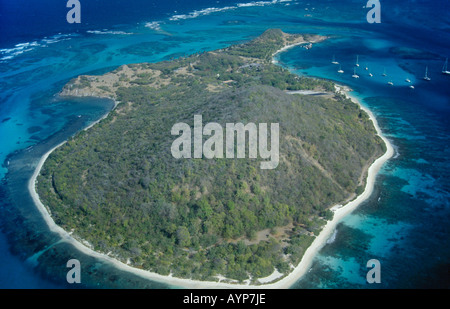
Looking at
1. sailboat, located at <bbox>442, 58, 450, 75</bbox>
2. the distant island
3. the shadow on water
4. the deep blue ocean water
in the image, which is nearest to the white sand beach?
the distant island

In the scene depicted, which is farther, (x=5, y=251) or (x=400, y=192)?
(x=400, y=192)

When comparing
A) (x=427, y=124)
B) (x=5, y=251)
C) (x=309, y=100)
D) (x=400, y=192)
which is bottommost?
(x=5, y=251)

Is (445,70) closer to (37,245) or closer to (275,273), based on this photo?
(275,273)

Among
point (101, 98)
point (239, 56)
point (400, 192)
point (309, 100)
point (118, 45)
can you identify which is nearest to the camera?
point (400, 192)

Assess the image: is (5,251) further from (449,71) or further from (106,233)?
(449,71)

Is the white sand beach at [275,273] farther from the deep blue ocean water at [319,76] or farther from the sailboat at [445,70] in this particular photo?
the sailboat at [445,70]

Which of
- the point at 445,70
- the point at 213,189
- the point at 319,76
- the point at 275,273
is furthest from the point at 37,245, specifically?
the point at 445,70

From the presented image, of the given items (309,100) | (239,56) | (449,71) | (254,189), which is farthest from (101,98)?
(449,71)

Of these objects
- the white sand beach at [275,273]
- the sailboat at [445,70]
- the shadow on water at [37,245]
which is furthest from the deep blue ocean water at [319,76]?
the sailboat at [445,70]
